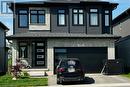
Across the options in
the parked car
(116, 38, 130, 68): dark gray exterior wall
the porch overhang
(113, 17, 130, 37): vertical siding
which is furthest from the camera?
(113, 17, 130, 37): vertical siding

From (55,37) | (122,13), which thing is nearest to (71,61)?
(55,37)

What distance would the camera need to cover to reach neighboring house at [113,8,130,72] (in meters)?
36.4

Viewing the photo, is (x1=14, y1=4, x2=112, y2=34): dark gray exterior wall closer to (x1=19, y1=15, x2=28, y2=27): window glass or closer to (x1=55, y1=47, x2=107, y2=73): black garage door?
(x1=19, y1=15, x2=28, y2=27): window glass

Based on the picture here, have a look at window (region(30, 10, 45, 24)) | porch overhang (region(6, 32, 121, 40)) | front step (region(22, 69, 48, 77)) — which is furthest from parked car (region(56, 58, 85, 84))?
window (region(30, 10, 45, 24))

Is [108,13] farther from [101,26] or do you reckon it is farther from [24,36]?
[24,36]

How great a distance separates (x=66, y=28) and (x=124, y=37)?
6.81 m

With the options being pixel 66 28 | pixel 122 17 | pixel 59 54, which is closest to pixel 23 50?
pixel 59 54

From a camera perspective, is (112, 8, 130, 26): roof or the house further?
(112, 8, 130, 26): roof

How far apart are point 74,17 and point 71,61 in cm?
1094

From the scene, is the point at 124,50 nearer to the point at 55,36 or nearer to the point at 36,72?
the point at 55,36

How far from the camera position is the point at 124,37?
38.3 meters

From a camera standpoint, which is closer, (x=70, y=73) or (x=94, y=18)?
(x=70, y=73)

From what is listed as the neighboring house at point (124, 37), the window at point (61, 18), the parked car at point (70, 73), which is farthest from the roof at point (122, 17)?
the parked car at point (70, 73)

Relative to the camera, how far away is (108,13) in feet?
119
